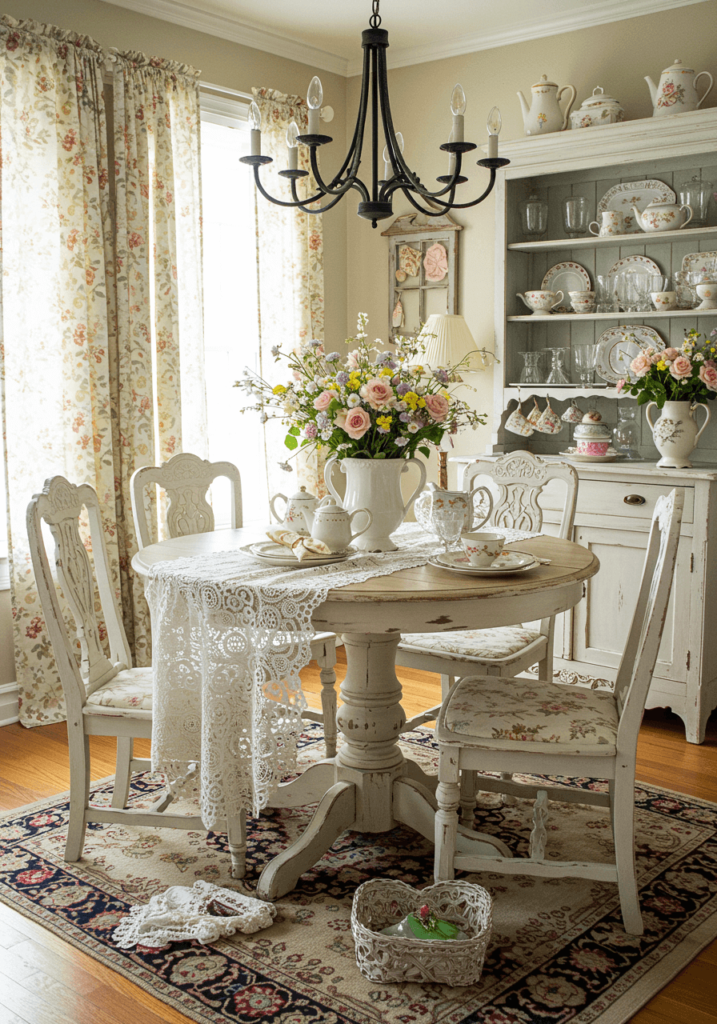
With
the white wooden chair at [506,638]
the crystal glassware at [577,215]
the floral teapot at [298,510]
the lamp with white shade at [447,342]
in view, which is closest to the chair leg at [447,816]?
the white wooden chair at [506,638]

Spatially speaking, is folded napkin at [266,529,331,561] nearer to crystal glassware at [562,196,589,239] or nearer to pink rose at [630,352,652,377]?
pink rose at [630,352,652,377]

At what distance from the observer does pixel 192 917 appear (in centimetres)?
219

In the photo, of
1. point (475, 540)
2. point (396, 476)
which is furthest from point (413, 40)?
point (475, 540)

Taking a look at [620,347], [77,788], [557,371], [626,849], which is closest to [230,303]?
[557,371]

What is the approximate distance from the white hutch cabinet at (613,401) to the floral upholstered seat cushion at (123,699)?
6.34ft

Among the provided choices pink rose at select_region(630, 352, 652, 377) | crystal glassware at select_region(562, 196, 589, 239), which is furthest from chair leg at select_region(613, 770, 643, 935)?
crystal glassware at select_region(562, 196, 589, 239)

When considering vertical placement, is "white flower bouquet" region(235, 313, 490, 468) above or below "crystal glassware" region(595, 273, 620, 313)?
below

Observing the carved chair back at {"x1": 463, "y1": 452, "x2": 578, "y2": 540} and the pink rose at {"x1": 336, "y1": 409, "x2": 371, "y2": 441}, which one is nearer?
the pink rose at {"x1": 336, "y1": 409, "x2": 371, "y2": 441}

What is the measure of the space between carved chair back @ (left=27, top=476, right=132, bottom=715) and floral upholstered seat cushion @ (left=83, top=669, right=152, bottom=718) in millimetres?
32

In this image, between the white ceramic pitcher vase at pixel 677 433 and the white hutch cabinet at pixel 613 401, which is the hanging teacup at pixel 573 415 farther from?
the white ceramic pitcher vase at pixel 677 433

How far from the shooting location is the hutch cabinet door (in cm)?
349

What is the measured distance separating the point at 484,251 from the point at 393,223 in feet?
1.82

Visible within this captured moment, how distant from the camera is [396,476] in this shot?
8.25 ft

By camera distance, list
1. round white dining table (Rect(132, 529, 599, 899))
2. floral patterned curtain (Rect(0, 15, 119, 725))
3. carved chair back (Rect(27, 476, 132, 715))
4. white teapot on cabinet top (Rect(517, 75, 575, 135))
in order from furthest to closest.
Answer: white teapot on cabinet top (Rect(517, 75, 575, 135)) → floral patterned curtain (Rect(0, 15, 119, 725)) → carved chair back (Rect(27, 476, 132, 715)) → round white dining table (Rect(132, 529, 599, 899))
